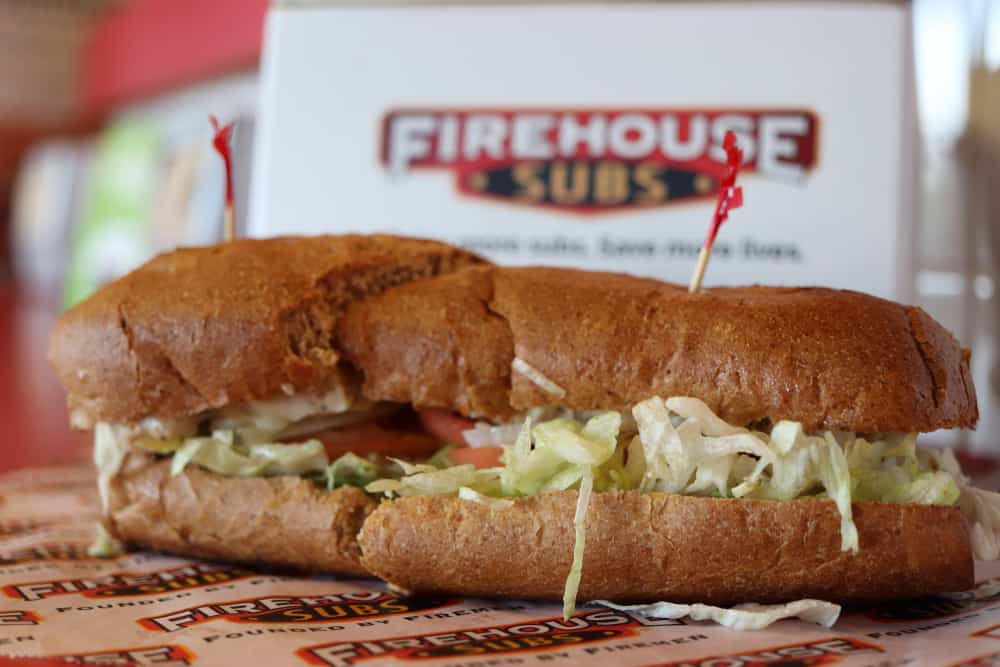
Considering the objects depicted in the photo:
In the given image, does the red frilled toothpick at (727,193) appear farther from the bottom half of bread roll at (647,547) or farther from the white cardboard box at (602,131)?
the white cardboard box at (602,131)

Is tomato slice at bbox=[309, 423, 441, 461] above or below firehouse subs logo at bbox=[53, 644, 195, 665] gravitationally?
above

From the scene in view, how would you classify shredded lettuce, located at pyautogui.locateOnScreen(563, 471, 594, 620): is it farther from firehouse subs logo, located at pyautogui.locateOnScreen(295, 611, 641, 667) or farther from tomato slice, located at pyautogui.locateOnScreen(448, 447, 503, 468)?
tomato slice, located at pyautogui.locateOnScreen(448, 447, 503, 468)

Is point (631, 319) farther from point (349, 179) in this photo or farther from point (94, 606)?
point (349, 179)

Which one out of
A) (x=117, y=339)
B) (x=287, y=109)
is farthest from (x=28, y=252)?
(x=117, y=339)

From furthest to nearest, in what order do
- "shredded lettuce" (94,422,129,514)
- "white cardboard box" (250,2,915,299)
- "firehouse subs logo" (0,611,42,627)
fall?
"white cardboard box" (250,2,915,299), "shredded lettuce" (94,422,129,514), "firehouse subs logo" (0,611,42,627)

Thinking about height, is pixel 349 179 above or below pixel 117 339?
above

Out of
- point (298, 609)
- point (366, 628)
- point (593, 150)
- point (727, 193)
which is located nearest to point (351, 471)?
point (298, 609)

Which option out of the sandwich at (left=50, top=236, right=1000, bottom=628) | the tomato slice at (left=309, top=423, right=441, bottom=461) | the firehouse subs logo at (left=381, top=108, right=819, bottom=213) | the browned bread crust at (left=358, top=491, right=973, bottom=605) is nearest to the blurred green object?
the firehouse subs logo at (left=381, top=108, right=819, bottom=213)
